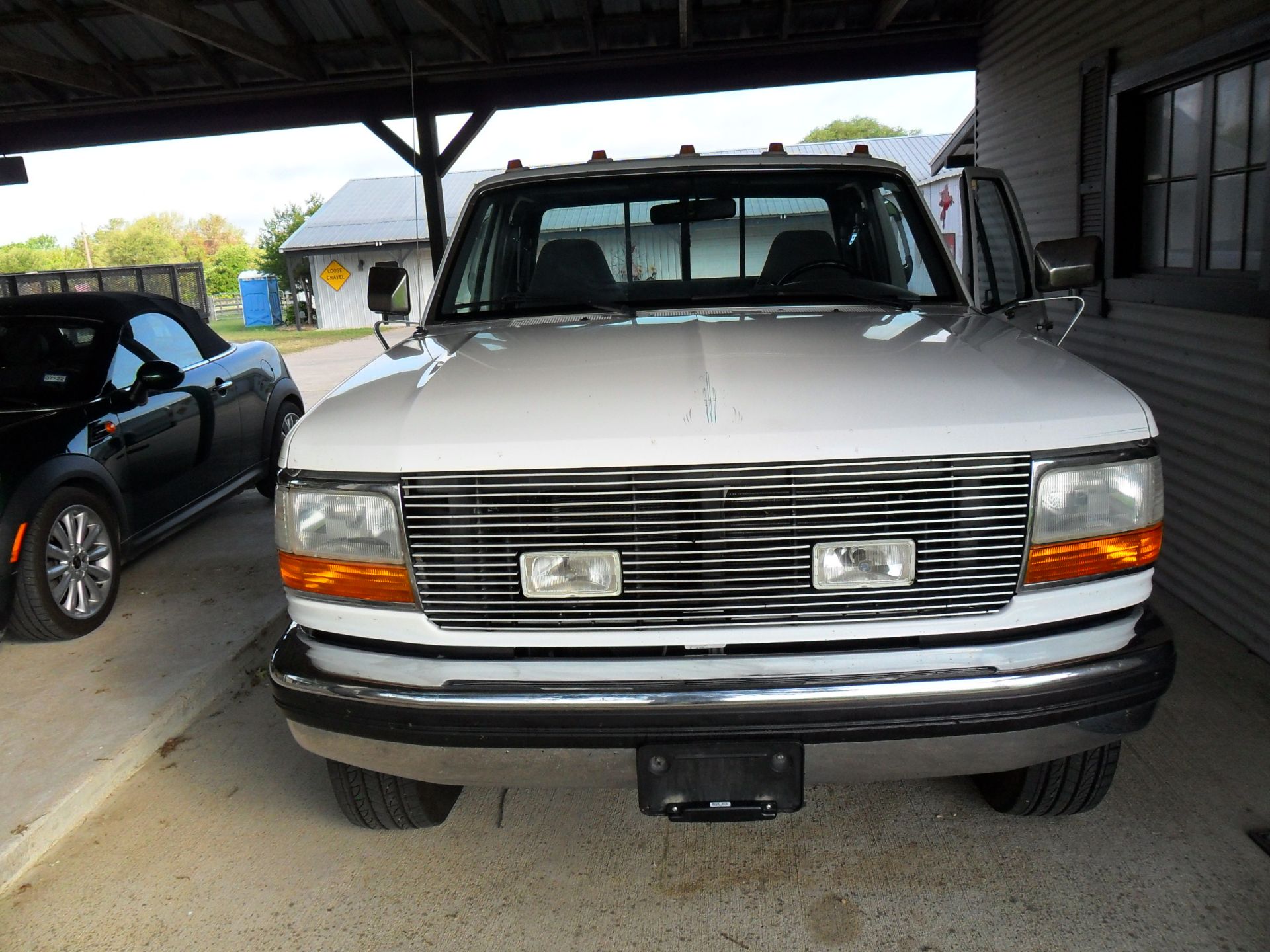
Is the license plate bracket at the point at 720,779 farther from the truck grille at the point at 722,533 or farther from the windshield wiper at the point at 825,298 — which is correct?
the windshield wiper at the point at 825,298

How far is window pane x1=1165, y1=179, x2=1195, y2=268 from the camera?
5238 millimetres

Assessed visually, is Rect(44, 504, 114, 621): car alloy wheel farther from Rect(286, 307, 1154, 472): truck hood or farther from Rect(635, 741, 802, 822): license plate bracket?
Rect(635, 741, 802, 822): license plate bracket

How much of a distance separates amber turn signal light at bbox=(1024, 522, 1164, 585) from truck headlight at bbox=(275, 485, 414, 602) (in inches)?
54.7

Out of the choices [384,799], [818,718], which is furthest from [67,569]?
[818,718]

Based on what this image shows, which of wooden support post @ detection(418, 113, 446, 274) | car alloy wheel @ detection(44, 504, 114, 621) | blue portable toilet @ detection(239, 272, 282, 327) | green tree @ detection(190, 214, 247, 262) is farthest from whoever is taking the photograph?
green tree @ detection(190, 214, 247, 262)

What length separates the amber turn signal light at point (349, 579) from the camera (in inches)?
89.7

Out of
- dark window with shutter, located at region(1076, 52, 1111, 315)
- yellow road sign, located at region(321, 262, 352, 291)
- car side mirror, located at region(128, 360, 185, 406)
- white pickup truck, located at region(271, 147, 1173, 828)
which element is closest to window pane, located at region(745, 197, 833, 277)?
white pickup truck, located at region(271, 147, 1173, 828)

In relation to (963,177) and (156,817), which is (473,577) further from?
(963,177)

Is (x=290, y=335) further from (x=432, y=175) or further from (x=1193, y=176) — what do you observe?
(x=1193, y=176)

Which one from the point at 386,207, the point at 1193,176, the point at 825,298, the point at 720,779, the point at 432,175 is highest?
the point at 386,207

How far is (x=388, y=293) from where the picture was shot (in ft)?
12.3

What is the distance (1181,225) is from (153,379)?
548cm

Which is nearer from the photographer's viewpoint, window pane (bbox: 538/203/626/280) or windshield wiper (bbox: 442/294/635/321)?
windshield wiper (bbox: 442/294/635/321)

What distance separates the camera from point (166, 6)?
729 centimetres
